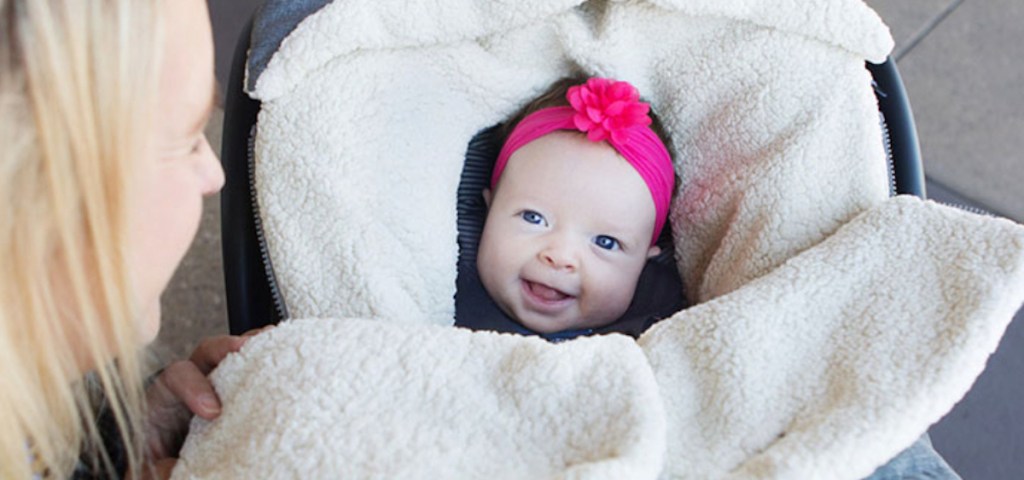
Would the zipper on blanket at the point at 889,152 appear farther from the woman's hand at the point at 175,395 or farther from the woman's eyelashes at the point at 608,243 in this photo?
the woman's hand at the point at 175,395

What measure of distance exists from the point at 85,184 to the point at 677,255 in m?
0.67

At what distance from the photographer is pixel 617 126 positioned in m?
0.97

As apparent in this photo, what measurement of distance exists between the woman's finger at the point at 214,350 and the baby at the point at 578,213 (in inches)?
11.7

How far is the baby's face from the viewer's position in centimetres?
98

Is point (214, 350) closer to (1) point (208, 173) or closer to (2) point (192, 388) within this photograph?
(2) point (192, 388)

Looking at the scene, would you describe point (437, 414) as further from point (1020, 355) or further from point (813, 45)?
point (1020, 355)

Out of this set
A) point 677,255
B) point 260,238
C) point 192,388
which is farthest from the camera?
point 677,255

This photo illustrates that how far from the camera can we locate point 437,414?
69 centimetres

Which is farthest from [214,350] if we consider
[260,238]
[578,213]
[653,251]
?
[653,251]

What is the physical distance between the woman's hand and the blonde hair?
196 mm

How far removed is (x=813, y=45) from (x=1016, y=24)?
3.31 ft

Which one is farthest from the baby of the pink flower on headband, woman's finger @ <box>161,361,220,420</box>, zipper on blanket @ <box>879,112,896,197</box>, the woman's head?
the woman's head

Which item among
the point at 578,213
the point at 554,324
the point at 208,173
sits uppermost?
the point at 208,173

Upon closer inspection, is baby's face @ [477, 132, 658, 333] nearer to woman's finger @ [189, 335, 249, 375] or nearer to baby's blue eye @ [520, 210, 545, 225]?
baby's blue eye @ [520, 210, 545, 225]
